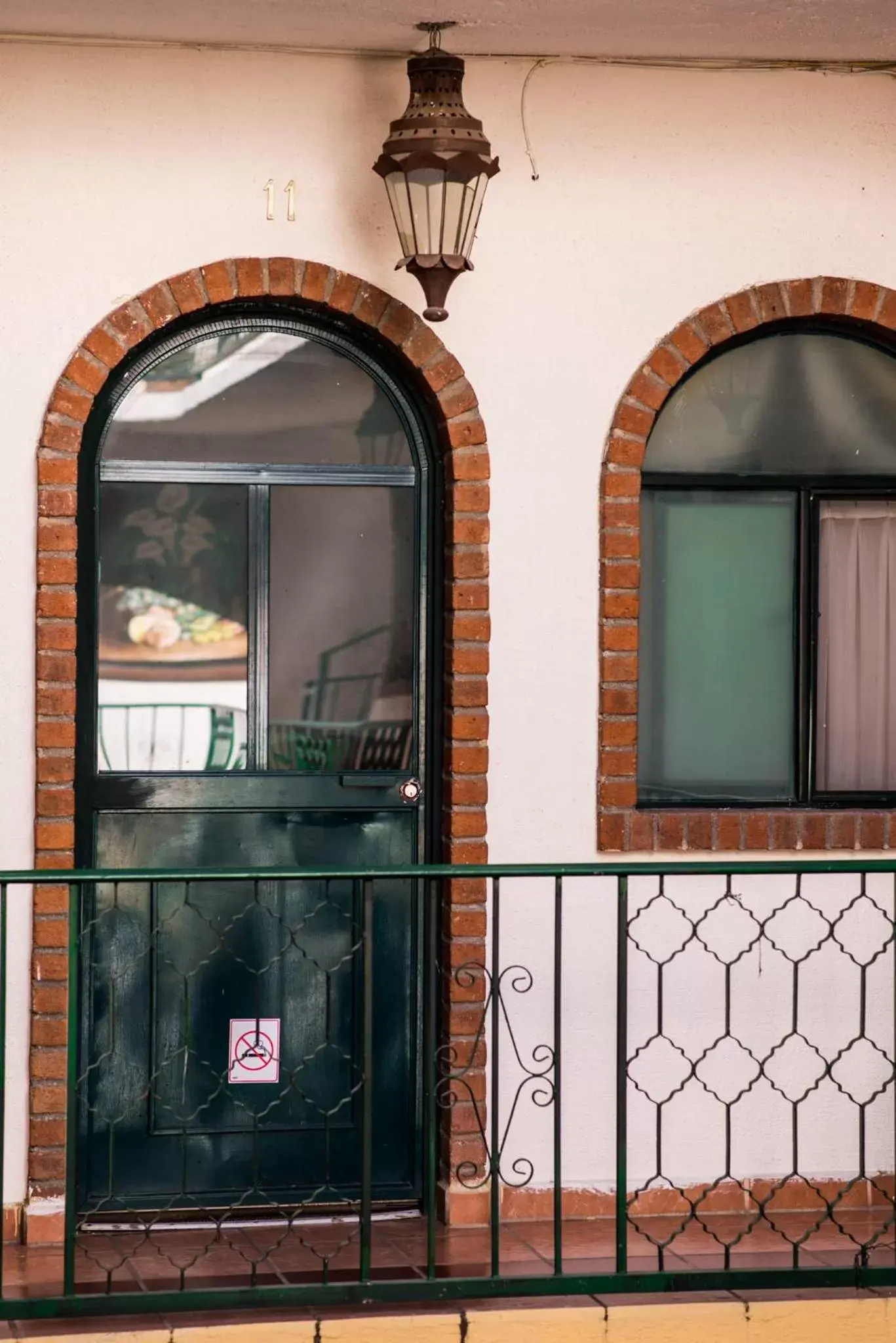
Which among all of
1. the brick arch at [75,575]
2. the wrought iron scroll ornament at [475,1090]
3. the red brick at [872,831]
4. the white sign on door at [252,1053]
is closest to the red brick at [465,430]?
the brick arch at [75,575]

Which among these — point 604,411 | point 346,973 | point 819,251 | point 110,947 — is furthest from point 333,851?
point 819,251

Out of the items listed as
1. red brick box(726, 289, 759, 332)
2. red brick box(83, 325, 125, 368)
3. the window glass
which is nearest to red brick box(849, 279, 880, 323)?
red brick box(726, 289, 759, 332)

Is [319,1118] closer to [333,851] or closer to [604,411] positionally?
[333,851]

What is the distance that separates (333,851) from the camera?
16.3 ft

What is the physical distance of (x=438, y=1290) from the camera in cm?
403

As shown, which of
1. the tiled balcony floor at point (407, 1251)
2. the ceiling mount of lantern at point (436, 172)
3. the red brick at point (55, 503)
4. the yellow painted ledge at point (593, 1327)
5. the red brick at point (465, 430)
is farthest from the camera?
the red brick at point (465, 430)

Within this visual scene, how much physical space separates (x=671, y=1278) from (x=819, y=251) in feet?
9.57

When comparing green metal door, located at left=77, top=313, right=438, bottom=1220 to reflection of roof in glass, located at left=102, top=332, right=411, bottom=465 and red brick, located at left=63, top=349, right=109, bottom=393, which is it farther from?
red brick, located at left=63, top=349, right=109, bottom=393

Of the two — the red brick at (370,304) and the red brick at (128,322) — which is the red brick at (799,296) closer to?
the red brick at (370,304)

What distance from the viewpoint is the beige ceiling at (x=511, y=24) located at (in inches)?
172

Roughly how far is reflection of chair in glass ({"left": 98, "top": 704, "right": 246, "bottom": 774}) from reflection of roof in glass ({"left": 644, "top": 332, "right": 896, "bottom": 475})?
146 cm

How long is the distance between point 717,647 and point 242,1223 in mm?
2189

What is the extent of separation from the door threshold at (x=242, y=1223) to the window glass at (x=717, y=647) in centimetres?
145

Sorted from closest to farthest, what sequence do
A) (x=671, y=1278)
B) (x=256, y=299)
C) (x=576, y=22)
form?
(x=671, y=1278), (x=576, y=22), (x=256, y=299)
